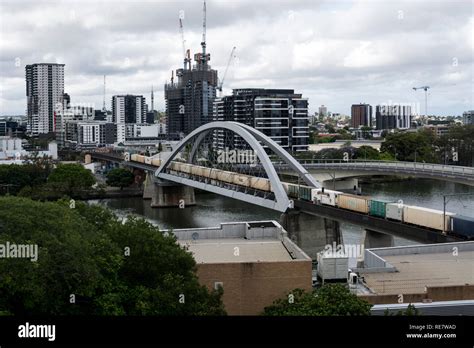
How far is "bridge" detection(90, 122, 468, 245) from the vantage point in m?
23.0

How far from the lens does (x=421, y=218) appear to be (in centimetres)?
1983

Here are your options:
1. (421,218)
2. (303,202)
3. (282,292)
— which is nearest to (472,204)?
(303,202)

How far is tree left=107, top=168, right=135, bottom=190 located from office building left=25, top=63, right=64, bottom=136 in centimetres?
9353

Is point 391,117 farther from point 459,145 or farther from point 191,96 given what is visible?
point 459,145

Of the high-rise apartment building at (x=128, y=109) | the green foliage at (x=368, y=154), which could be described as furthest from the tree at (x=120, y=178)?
the high-rise apartment building at (x=128, y=109)

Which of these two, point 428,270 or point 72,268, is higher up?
point 72,268

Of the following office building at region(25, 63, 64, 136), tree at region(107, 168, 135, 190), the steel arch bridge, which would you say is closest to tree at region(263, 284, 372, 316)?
the steel arch bridge

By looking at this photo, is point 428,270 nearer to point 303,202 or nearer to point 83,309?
point 83,309

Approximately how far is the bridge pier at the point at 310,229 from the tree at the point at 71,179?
25.7 m

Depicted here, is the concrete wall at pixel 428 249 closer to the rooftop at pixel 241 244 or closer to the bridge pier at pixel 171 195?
the rooftop at pixel 241 244

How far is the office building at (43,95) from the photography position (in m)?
145

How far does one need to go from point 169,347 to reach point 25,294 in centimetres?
339

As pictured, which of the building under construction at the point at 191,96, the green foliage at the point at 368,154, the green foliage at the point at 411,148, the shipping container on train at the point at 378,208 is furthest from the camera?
the building under construction at the point at 191,96

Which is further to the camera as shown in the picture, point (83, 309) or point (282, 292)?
point (282, 292)
